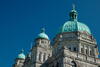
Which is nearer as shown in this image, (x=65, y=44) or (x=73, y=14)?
(x=65, y=44)

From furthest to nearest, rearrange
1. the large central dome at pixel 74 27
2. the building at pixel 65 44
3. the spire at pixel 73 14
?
the spire at pixel 73 14 < the large central dome at pixel 74 27 < the building at pixel 65 44

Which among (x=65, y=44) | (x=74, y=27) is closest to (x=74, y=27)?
(x=74, y=27)

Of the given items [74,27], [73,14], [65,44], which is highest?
[73,14]

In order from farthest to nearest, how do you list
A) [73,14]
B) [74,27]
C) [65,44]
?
[73,14] → [74,27] → [65,44]

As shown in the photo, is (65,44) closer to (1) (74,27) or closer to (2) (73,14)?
(1) (74,27)

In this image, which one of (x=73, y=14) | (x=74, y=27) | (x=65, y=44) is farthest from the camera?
(x=73, y=14)

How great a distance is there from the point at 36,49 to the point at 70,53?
38.8 feet

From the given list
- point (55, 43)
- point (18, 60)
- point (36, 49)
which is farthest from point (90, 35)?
point (18, 60)

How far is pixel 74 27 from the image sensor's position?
61188mm

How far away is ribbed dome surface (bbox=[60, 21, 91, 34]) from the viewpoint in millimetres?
60844

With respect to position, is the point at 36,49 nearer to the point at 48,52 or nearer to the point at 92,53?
the point at 48,52

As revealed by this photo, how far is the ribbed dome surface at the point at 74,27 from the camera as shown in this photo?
60.8 m

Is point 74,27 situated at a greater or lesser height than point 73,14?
lesser

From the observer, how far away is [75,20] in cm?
6531
